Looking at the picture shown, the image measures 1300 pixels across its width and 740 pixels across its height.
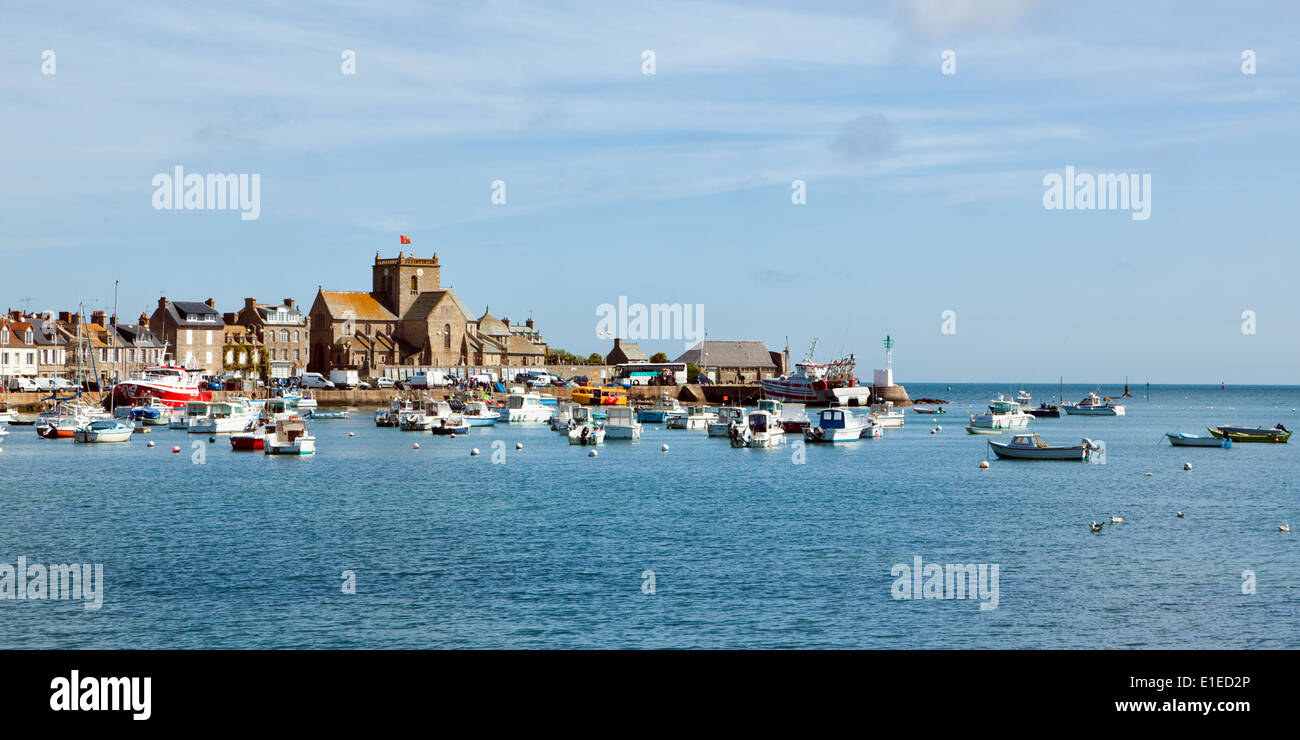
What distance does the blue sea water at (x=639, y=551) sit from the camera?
24656mm

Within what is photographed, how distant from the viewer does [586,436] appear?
295ft

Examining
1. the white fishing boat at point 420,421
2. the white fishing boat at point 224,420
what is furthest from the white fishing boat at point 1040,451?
the white fishing boat at point 224,420

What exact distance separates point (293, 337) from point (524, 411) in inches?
2305

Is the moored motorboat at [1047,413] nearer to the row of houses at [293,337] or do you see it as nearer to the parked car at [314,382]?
the row of houses at [293,337]

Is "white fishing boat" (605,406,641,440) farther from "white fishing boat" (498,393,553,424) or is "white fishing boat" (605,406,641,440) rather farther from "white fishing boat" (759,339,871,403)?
"white fishing boat" (759,339,871,403)

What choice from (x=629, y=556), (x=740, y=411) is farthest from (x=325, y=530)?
(x=740, y=411)

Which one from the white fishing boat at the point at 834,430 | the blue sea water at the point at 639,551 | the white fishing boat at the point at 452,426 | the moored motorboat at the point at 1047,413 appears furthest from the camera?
the moored motorboat at the point at 1047,413

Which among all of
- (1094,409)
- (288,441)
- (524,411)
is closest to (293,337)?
(524,411)

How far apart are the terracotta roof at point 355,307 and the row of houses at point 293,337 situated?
0.18 meters

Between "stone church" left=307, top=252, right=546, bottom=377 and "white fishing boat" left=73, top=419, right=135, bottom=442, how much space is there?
85176 mm

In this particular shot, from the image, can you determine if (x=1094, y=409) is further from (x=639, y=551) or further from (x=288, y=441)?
(x=639, y=551)

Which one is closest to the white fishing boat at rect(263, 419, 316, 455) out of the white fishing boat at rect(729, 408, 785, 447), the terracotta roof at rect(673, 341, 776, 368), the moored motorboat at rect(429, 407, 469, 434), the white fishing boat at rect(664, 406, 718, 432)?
the moored motorboat at rect(429, 407, 469, 434)

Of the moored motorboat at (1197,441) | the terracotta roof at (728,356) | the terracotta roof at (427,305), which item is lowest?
the moored motorboat at (1197,441)
